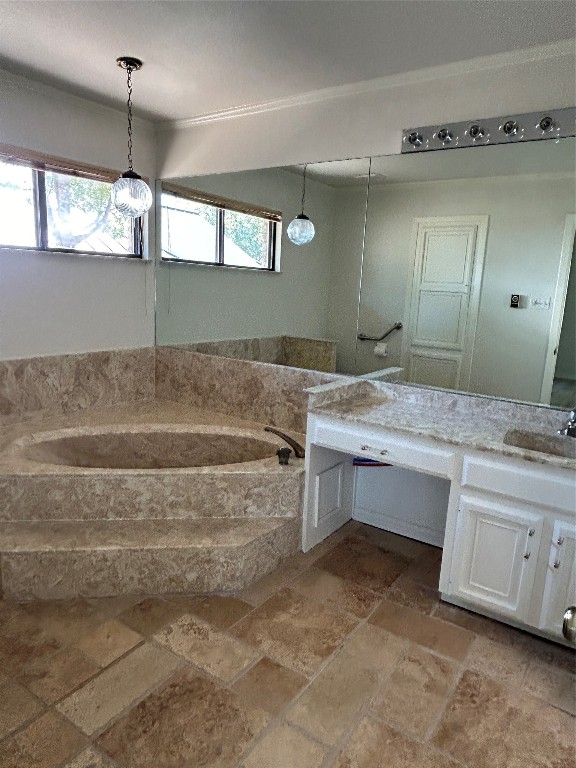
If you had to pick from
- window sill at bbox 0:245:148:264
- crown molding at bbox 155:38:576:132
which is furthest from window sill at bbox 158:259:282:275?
crown molding at bbox 155:38:576:132

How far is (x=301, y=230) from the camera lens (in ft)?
10.3

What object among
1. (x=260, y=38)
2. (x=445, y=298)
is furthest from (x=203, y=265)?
(x=445, y=298)

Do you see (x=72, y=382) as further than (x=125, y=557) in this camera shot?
Yes

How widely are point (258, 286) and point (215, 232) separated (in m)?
0.51

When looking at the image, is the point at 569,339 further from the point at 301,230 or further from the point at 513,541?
the point at 301,230

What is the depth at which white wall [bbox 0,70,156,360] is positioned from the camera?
9.05 ft

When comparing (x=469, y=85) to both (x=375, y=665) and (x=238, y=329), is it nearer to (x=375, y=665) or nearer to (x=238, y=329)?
(x=238, y=329)

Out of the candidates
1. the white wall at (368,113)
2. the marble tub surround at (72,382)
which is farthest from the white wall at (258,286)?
the marble tub surround at (72,382)

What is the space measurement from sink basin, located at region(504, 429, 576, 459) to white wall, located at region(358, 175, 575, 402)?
29 cm

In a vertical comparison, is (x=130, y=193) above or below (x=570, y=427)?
above

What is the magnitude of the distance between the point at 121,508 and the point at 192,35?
2130 mm

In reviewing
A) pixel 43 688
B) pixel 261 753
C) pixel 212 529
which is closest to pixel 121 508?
pixel 212 529

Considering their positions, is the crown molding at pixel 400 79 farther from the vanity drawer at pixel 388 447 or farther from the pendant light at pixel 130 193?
the vanity drawer at pixel 388 447

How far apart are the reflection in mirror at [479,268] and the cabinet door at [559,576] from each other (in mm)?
718
